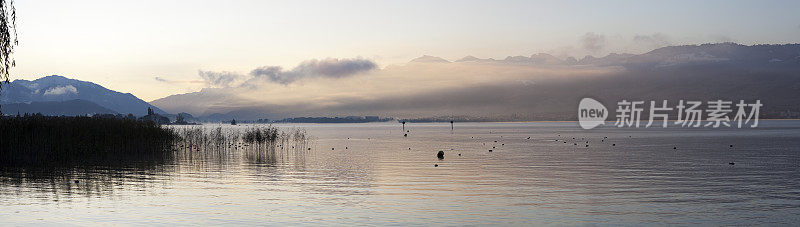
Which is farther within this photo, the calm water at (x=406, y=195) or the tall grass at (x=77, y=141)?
the tall grass at (x=77, y=141)

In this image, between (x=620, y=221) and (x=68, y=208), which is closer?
(x=620, y=221)

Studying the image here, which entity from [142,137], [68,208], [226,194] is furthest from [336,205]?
[142,137]

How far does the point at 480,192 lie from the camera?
93.6 feet

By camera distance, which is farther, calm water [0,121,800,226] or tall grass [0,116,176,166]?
tall grass [0,116,176,166]

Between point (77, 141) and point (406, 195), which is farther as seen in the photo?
point (77, 141)

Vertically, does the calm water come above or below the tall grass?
below

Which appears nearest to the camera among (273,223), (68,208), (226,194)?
(273,223)

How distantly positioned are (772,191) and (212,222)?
23.4 metres

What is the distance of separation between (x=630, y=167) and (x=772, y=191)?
15347mm

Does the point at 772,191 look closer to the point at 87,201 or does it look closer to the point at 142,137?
the point at 87,201

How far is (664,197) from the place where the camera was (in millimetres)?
26266

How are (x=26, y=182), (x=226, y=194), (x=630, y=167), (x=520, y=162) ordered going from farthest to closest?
(x=520, y=162)
(x=630, y=167)
(x=26, y=182)
(x=226, y=194)

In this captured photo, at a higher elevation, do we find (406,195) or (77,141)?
(77,141)

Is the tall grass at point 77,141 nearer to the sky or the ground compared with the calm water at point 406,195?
nearer to the sky
